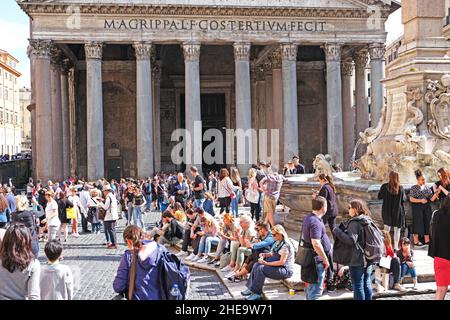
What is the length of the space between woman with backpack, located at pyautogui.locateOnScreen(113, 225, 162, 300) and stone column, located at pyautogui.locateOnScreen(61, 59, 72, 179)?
23784mm

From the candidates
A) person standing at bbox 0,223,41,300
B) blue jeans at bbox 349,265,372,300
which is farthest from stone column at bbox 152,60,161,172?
person standing at bbox 0,223,41,300

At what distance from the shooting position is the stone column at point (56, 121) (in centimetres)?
2589

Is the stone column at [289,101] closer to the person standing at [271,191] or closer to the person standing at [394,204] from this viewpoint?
the person standing at [271,191]

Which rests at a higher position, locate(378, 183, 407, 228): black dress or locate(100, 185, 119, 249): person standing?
locate(378, 183, 407, 228): black dress

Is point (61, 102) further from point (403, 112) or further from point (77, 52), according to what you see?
point (403, 112)

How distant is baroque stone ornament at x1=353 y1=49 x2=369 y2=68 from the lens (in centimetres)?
2904

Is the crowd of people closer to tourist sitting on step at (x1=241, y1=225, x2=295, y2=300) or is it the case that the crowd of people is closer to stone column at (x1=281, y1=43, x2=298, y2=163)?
tourist sitting on step at (x1=241, y1=225, x2=295, y2=300)

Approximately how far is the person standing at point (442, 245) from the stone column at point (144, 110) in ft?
69.7

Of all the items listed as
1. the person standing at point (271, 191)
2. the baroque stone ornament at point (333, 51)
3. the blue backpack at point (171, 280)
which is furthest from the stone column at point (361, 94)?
the blue backpack at point (171, 280)

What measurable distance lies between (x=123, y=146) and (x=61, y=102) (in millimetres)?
5112

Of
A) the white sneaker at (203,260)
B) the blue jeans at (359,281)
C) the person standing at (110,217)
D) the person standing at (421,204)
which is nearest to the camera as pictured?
the blue jeans at (359,281)

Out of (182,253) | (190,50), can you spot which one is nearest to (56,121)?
(190,50)

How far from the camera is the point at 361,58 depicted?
2933cm

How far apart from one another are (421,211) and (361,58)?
2268 centimetres
